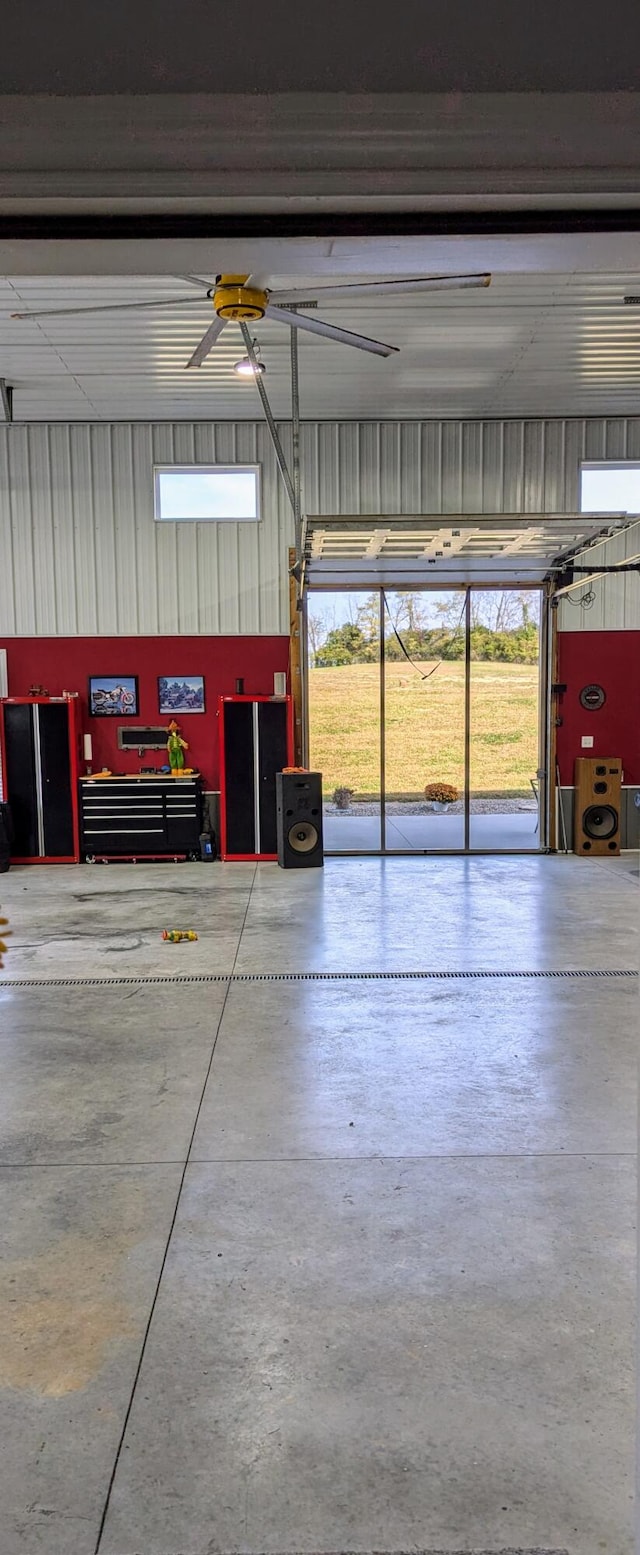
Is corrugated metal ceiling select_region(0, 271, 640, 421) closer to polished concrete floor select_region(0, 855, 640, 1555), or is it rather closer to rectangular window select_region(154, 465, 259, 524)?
rectangular window select_region(154, 465, 259, 524)

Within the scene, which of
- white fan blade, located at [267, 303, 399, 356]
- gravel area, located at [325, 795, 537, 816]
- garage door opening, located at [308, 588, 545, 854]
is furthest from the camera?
gravel area, located at [325, 795, 537, 816]

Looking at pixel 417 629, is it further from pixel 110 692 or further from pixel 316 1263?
pixel 316 1263

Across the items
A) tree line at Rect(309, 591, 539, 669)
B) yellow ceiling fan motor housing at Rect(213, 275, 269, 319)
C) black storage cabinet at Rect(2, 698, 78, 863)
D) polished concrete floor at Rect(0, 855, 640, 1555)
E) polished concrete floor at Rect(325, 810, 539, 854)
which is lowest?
polished concrete floor at Rect(0, 855, 640, 1555)

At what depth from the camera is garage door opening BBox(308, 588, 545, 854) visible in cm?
1079

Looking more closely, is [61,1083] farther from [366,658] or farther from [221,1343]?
[366,658]

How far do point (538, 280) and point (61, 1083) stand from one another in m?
6.30

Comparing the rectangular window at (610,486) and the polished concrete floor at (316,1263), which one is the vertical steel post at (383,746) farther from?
the polished concrete floor at (316,1263)

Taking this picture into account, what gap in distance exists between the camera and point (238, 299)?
4.28 metres

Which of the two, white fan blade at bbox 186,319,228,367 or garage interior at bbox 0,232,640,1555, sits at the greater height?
white fan blade at bbox 186,319,228,367

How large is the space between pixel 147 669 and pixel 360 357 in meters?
4.11

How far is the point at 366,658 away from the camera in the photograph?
10.9 metres

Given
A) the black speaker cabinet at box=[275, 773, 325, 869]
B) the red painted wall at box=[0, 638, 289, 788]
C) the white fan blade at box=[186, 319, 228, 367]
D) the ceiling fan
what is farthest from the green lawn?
the ceiling fan

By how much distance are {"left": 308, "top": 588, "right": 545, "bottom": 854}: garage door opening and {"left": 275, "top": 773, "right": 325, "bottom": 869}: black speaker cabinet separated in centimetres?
103

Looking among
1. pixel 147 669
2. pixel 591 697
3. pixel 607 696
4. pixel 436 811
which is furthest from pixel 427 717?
pixel 147 669
